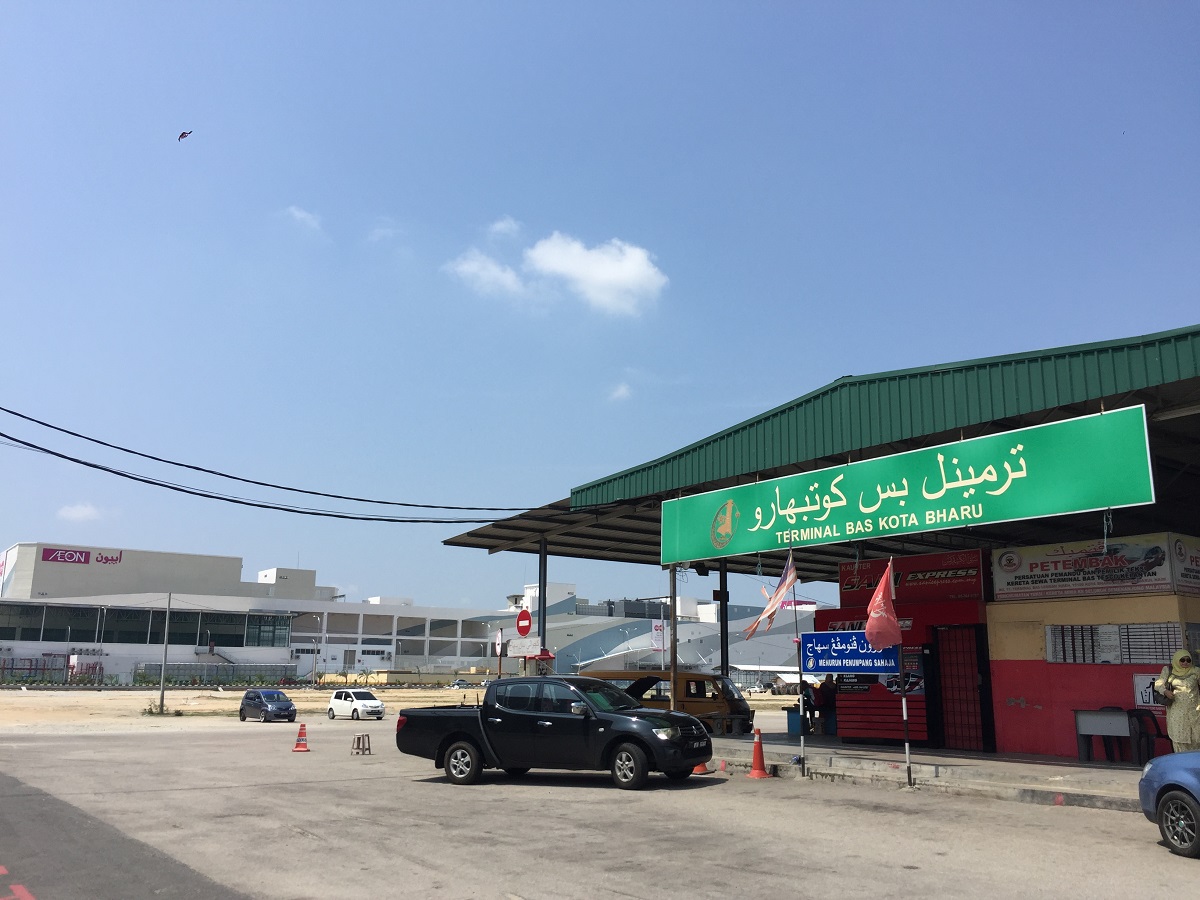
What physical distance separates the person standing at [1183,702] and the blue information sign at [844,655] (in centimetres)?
535

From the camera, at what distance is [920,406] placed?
16812 mm

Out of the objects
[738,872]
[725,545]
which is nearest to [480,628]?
[725,545]

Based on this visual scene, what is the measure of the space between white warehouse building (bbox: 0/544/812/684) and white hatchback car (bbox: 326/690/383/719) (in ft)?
144

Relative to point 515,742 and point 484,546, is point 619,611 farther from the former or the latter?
point 515,742

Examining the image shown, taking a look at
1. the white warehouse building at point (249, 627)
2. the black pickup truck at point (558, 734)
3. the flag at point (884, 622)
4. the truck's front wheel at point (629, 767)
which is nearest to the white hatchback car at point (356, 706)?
the black pickup truck at point (558, 734)

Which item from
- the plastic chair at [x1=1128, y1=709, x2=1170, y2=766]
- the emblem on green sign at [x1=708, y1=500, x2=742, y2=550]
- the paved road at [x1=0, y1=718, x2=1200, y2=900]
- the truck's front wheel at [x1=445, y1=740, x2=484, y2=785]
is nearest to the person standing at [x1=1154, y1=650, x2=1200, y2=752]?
the paved road at [x1=0, y1=718, x2=1200, y2=900]

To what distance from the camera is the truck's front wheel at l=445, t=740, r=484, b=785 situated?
16.0m

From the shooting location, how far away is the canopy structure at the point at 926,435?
1441cm

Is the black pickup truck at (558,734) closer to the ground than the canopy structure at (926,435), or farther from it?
closer to the ground

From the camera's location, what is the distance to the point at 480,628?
13688 cm

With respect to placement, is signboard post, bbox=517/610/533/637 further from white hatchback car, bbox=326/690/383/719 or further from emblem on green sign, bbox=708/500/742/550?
white hatchback car, bbox=326/690/383/719

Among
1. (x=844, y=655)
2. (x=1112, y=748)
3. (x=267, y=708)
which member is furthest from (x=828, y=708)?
(x=267, y=708)

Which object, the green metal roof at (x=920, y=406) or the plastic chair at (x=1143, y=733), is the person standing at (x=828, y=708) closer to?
the green metal roof at (x=920, y=406)

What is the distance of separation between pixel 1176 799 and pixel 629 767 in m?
7.78
